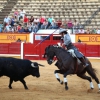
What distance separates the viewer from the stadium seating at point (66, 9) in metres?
21.4

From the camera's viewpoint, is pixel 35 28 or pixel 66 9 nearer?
pixel 35 28

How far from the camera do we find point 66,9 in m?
22.4

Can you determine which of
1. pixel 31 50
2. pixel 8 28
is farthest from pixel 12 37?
pixel 31 50

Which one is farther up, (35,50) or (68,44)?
(68,44)

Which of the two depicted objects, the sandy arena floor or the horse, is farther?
the horse

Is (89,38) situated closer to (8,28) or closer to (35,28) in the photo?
(35,28)

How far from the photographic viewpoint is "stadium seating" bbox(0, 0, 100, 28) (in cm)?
2144

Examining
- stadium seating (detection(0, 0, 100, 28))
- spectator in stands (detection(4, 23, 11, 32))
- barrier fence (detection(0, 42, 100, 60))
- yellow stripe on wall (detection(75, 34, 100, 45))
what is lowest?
barrier fence (detection(0, 42, 100, 60))

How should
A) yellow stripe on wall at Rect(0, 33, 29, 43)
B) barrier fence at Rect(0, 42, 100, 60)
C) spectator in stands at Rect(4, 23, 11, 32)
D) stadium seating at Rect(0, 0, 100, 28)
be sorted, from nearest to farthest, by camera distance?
barrier fence at Rect(0, 42, 100, 60) → yellow stripe on wall at Rect(0, 33, 29, 43) → spectator in stands at Rect(4, 23, 11, 32) → stadium seating at Rect(0, 0, 100, 28)

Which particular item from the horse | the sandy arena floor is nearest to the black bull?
the sandy arena floor

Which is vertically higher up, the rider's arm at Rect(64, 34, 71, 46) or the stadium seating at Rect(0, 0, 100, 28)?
the stadium seating at Rect(0, 0, 100, 28)

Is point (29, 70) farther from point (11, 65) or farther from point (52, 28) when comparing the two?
point (52, 28)

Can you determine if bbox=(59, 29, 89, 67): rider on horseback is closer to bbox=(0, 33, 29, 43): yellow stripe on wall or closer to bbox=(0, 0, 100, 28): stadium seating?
bbox=(0, 33, 29, 43): yellow stripe on wall

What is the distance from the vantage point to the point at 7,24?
65.3ft
